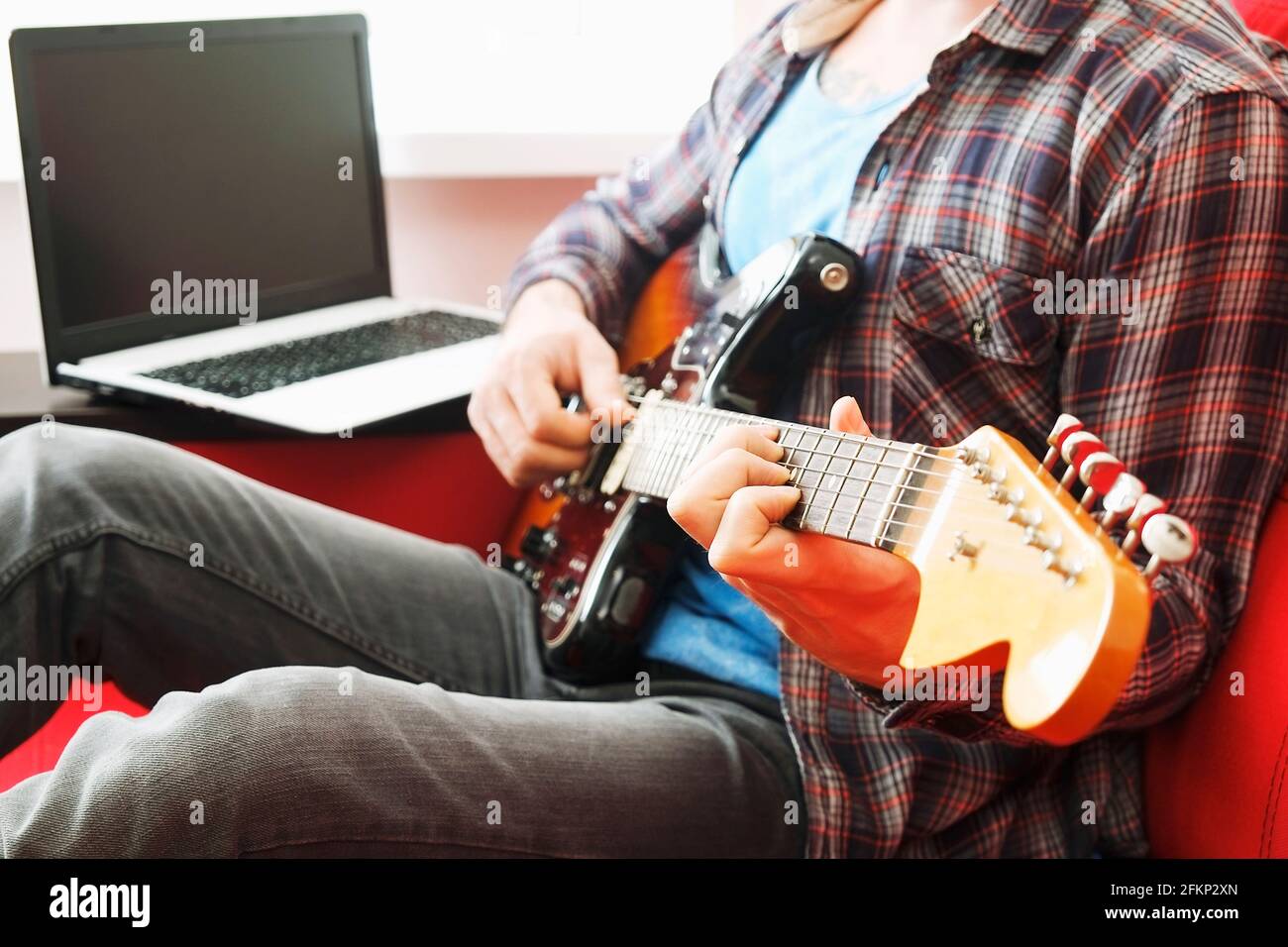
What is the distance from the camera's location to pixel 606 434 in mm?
1080

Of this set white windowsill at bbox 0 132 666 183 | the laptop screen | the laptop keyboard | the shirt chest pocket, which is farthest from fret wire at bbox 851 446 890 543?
white windowsill at bbox 0 132 666 183

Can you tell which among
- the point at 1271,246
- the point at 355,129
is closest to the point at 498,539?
the point at 355,129

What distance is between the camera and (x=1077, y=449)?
570 millimetres

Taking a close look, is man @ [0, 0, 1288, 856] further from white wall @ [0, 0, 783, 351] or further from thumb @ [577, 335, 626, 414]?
white wall @ [0, 0, 783, 351]

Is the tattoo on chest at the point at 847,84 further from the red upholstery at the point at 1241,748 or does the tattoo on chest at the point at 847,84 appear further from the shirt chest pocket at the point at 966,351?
the red upholstery at the point at 1241,748

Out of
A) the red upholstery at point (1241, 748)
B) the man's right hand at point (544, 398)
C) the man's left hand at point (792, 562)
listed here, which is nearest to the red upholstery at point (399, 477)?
the man's right hand at point (544, 398)

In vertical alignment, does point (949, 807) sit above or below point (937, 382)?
below

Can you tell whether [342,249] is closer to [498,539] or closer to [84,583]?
[498,539]

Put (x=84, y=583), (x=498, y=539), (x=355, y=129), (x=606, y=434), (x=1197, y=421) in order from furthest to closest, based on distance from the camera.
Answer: (x=355, y=129), (x=498, y=539), (x=606, y=434), (x=84, y=583), (x=1197, y=421)

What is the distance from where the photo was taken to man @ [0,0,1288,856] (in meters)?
0.72

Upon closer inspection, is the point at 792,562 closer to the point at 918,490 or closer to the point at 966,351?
the point at 918,490

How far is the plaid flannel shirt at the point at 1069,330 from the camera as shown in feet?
2.66

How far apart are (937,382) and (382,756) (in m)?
0.46

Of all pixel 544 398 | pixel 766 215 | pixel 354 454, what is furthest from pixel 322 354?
pixel 766 215
